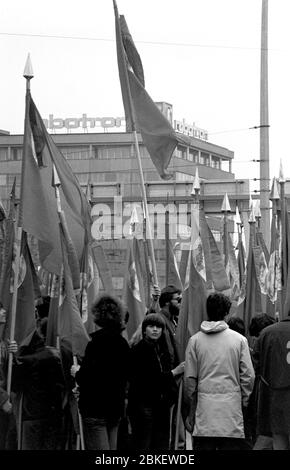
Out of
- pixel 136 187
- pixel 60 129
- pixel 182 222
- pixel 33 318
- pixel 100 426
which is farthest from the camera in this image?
pixel 60 129

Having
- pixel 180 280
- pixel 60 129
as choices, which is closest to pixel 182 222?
pixel 180 280

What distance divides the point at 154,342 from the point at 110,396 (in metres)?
0.92

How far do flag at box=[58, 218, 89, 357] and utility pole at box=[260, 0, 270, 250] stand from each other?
44.1 ft

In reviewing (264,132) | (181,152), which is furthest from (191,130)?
(264,132)

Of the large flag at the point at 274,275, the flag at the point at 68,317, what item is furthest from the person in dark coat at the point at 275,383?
the large flag at the point at 274,275

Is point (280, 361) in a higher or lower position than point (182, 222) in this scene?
lower

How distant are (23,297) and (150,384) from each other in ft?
5.41

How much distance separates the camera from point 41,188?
36.4 ft

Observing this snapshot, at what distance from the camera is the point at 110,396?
9.45 meters

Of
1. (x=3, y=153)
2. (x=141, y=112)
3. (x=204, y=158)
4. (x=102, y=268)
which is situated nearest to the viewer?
(x=141, y=112)

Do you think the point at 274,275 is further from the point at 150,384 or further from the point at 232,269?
the point at 232,269

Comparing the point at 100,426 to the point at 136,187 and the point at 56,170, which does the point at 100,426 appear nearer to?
the point at 56,170
